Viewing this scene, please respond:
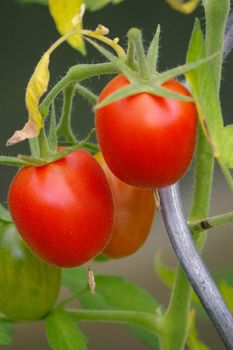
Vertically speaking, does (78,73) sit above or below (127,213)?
above

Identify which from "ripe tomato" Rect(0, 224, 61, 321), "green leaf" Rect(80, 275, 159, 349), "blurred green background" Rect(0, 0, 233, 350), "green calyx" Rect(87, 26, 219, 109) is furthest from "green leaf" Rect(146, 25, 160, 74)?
"blurred green background" Rect(0, 0, 233, 350)

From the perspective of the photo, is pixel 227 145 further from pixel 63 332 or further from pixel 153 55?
pixel 63 332

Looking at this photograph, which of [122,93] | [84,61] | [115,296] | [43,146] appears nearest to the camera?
[122,93]

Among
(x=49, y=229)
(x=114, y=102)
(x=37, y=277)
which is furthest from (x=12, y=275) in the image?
(x=114, y=102)

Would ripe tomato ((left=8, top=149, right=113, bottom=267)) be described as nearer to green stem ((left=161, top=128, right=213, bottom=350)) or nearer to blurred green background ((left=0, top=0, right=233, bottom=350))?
green stem ((left=161, top=128, right=213, bottom=350))

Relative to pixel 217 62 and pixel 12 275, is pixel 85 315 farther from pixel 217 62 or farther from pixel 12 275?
pixel 217 62

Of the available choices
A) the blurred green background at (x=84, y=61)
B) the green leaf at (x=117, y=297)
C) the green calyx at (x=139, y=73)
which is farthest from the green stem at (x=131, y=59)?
the blurred green background at (x=84, y=61)

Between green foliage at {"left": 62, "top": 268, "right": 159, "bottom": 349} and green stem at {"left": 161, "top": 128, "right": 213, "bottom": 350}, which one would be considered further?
green foliage at {"left": 62, "top": 268, "right": 159, "bottom": 349}

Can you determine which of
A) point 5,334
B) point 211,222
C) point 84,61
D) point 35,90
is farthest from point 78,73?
point 84,61
